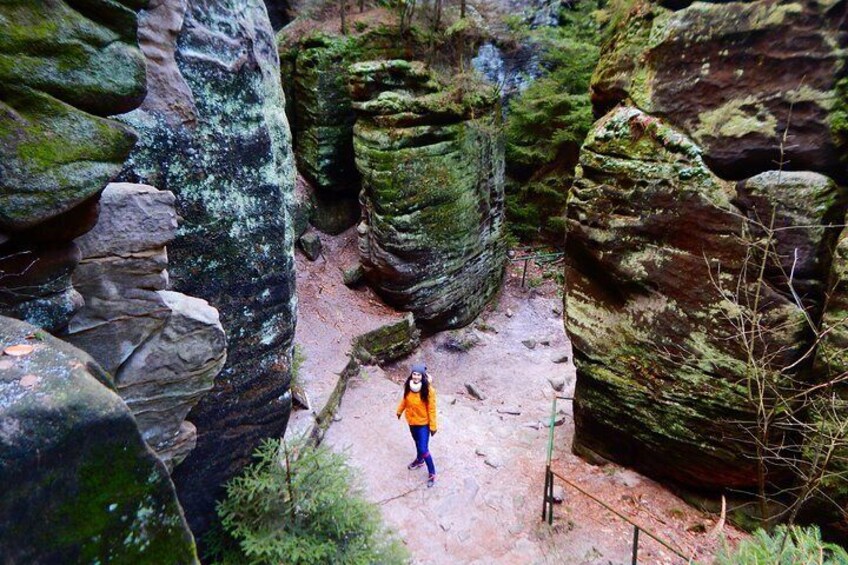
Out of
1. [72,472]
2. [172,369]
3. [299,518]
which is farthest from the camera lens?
[299,518]

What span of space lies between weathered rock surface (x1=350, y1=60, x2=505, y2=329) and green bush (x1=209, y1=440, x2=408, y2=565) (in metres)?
7.24

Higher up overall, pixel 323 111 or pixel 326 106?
pixel 326 106

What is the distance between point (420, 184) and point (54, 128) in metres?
9.53

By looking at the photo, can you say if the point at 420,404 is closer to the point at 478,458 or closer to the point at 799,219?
the point at 478,458

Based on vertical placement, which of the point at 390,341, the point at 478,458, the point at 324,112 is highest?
the point at 324,112

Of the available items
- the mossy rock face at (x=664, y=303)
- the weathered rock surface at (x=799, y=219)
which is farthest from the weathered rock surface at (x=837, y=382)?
the mossy rock face at (x=664, y=303)

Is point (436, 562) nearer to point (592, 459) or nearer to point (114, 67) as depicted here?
point (592, 459)

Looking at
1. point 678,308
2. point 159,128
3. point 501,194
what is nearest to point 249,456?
point 159,128

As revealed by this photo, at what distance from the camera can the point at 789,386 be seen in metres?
5.61

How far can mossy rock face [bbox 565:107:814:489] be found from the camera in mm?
5625

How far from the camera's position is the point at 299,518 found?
15.4 ft

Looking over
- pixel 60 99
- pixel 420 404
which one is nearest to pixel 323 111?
pixel 420 404

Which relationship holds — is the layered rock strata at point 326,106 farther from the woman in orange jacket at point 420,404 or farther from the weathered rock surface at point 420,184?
the woman in orange jacket at point 420,404

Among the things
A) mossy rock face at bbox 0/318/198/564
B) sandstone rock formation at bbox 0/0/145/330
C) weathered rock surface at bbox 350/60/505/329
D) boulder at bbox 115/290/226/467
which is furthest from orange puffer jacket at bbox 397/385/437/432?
weathered rock surface at bbox 350/60/505/329
